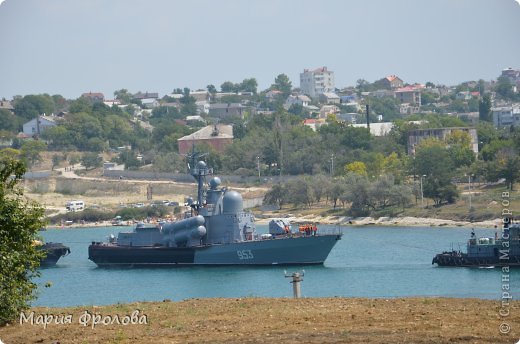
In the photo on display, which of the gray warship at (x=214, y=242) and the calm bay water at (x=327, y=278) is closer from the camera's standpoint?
the calm bay water at (x=327, y=278)

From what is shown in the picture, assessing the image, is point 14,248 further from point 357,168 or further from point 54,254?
point 357,168

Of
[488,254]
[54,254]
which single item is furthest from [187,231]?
[488,254]

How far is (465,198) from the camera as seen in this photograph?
85.9 m

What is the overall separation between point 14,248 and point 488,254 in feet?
110

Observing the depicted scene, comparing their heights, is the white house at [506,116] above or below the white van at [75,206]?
above

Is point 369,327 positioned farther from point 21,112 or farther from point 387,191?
point 21,112

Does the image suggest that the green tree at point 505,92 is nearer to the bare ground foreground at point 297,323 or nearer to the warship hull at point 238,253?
the warship hull at point 238,253

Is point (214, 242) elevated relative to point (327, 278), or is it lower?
elevated

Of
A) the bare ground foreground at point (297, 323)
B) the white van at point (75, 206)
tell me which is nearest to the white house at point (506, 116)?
the white van at point (75, 206)

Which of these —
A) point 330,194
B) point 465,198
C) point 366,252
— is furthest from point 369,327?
point 330,194

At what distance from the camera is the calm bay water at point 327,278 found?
163 ft

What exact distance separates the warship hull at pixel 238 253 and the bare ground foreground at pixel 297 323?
3459 cm

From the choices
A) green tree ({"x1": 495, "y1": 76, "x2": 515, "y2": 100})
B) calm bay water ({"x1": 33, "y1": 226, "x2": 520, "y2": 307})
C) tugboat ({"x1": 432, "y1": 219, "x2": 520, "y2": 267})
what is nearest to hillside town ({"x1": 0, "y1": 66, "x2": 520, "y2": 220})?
green tree ({"x1": 495, "y1": 76, "x2": 515, "y2": 100})

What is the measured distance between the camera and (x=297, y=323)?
2438cm
